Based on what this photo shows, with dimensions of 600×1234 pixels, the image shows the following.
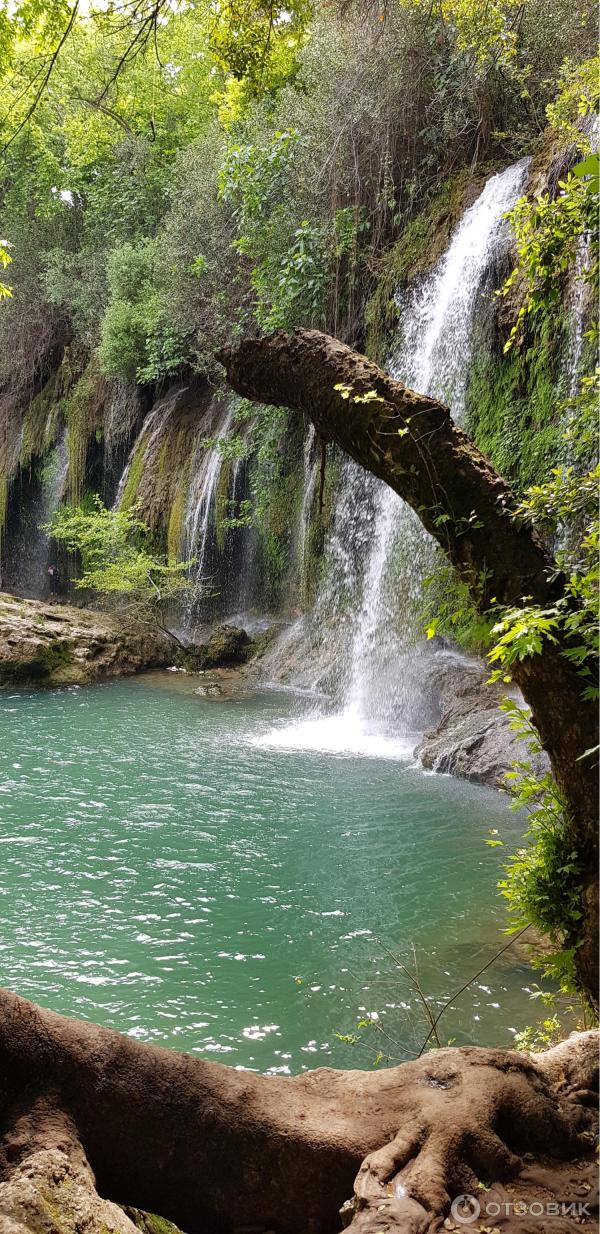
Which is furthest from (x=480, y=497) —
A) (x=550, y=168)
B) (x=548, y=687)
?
(x=550, y=168)

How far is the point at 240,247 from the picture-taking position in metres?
15.1

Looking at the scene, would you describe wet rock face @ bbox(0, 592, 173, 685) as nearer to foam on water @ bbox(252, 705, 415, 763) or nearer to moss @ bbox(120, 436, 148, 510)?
moss @ bbox(120, 436, 148, 510)

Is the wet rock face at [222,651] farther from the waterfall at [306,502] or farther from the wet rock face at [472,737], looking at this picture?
the wet rock face at [472,737]

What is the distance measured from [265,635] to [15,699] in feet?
17.2

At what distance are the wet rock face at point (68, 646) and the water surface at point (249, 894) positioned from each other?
13.3 ft

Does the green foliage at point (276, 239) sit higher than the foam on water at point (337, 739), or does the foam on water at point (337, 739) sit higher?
the green foliage at point (276, 239)

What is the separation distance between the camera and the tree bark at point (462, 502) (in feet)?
10.5

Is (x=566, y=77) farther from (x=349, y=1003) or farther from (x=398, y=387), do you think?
(x=349, y=1003)

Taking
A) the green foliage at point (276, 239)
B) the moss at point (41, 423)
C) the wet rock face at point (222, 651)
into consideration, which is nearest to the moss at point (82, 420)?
the moss at point (41, 423)

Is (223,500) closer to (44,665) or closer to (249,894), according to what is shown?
(44,665)

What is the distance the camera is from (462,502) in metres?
3.53

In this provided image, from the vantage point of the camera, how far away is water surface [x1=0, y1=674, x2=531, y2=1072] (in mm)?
4660

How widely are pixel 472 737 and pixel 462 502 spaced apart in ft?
21.7

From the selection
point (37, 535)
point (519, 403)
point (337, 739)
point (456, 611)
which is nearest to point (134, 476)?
point (37, 535)
